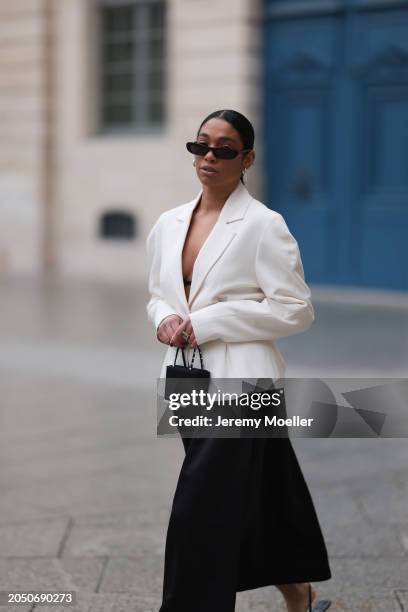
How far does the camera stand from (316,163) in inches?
540

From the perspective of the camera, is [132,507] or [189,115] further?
[189,115]

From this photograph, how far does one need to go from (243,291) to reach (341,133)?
10.1 meters

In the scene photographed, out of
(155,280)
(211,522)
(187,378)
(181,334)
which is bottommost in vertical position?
(211,522)

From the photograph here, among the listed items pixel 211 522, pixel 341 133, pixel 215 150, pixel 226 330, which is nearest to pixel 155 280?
pixel 226 330

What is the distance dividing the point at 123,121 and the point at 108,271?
215cm

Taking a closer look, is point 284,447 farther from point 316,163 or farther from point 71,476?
point 316,163

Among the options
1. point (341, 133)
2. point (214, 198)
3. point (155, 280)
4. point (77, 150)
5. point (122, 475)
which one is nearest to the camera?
point (214, 198)

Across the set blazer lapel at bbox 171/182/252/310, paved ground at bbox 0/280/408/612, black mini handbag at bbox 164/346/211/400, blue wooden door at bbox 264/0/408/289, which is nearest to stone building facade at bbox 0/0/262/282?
blue wooden door at bbox 264/0/408/289

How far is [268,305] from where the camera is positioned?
350cm

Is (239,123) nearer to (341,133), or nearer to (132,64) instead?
(341,133)

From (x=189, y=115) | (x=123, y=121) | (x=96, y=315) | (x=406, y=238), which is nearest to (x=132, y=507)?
(x=96, y=315)

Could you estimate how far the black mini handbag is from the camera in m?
3.51

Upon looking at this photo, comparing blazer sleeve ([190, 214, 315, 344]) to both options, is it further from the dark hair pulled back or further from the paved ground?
the paved ground

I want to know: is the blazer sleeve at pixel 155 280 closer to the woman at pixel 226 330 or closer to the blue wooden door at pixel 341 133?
the woman at pixel 226 330
